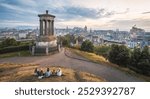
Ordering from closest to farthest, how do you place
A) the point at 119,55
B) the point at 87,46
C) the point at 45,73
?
the point at 45,73
the point at 119,55
the point at 87,46

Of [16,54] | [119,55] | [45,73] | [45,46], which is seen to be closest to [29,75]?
[45,73]

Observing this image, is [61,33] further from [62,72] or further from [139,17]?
[139,17]

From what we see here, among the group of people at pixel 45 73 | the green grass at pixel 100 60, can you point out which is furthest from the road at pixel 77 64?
the group of people at pixel 45 73

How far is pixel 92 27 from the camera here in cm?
449

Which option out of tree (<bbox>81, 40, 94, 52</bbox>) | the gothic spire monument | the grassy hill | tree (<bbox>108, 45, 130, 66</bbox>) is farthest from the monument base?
tree (<bbox>108, 45, 130, 66</bbox>)

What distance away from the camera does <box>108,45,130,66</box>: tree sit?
4387 mm

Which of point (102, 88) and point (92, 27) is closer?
point (102, 88)

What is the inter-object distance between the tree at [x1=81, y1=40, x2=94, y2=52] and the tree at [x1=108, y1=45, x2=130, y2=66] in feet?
0.95

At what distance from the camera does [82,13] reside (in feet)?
14.7

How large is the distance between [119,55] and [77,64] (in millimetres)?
622

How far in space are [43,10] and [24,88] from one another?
114cm

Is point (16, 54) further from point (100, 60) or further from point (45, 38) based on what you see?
point (100, 60)

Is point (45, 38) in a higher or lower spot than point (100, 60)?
higher

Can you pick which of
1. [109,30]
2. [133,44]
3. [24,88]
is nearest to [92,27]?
[109,30]
